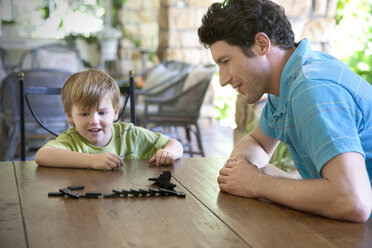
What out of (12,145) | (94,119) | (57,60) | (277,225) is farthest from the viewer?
(57,60)

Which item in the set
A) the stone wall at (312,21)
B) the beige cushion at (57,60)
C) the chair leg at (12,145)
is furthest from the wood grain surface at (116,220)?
the beige cushion at (57,60)

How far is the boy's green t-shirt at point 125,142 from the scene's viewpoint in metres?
1.71

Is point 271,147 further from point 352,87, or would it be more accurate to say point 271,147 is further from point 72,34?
point 72,34

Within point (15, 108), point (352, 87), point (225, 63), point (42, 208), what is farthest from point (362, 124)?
point (15, 108)

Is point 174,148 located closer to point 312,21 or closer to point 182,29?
point 312,21

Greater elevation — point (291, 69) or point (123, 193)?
point (291, 69)

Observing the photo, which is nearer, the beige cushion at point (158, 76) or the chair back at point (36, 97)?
the chair back at point (36, 97)

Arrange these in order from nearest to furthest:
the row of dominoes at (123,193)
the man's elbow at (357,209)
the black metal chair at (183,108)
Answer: the man's elbow at (357,209)
the row of dominoes at (123,193)
the black metal chair at (183,108)

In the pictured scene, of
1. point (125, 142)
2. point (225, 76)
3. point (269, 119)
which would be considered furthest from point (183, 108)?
point (225, 76)

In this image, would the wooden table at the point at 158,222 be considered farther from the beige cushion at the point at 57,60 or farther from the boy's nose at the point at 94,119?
the beige cushion at the point at 57,60

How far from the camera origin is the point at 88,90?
1.68m

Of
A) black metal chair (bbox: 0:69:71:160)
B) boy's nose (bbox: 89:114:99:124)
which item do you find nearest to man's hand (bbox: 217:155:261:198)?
boy's nose (bbox: 89:114:99:124)

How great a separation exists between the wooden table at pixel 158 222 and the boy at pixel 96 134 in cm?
26

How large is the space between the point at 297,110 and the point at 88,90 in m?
0.81
